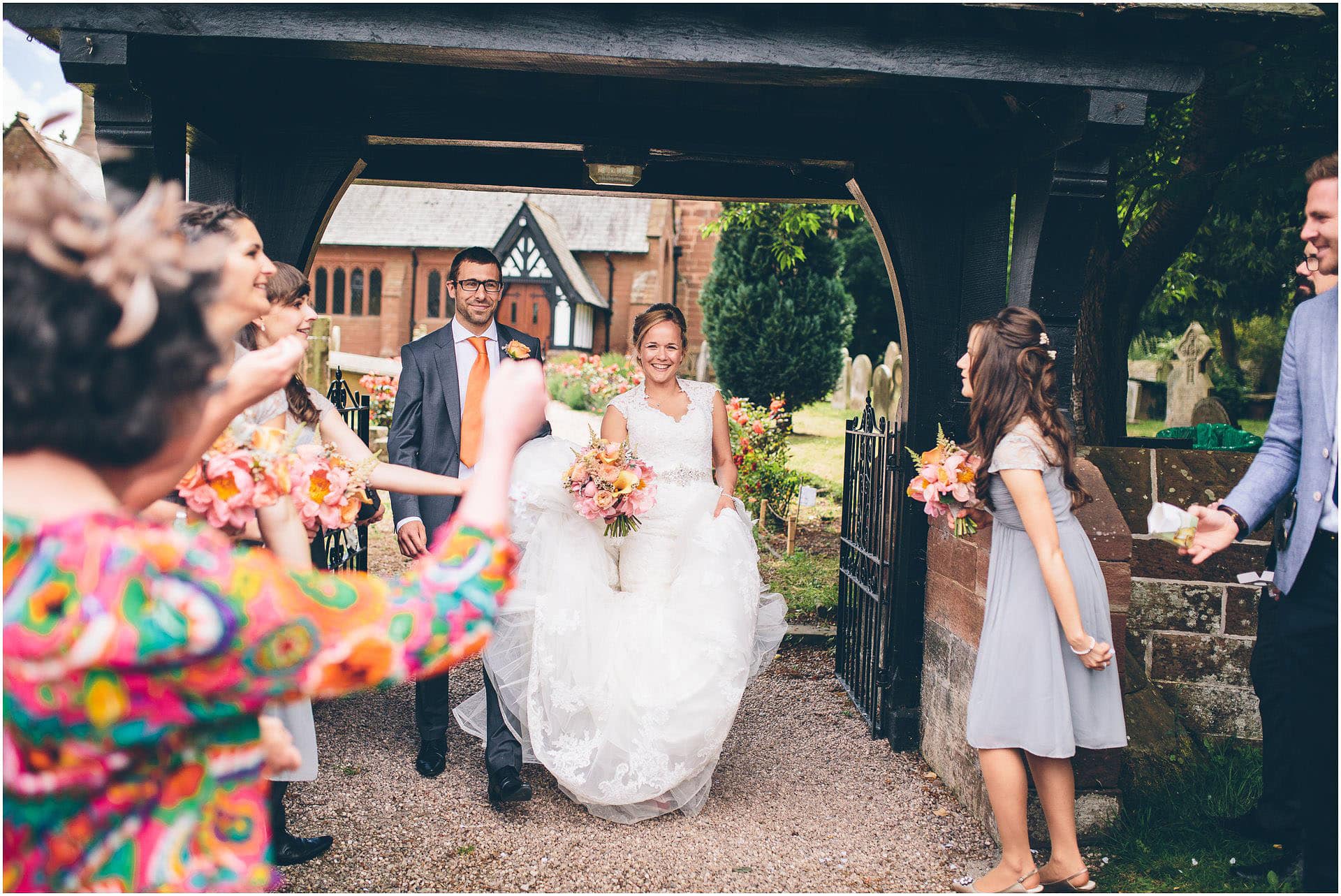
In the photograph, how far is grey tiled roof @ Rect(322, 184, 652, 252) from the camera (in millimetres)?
35750

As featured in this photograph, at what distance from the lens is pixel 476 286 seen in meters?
4.62

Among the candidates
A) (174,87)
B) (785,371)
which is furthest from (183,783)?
(785,371)

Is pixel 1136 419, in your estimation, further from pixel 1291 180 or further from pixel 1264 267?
pixel 1291 180

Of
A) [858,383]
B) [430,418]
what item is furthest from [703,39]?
[858,383]

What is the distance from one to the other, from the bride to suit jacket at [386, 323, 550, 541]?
44 cm

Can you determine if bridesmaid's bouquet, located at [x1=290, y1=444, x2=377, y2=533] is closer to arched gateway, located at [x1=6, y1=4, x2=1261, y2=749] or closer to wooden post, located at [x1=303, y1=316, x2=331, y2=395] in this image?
arched gateway, located at [x1=6, y1=4, x2=1261, y2=749]

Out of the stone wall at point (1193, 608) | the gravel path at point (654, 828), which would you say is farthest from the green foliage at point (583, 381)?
the stone wall at point (1193, 608)

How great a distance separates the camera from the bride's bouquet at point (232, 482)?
2.60 m

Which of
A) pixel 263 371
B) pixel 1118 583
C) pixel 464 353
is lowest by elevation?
pixel 1118 583

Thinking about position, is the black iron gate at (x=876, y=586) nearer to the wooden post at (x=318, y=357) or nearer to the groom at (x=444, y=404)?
the groom at (x=444, y=404)

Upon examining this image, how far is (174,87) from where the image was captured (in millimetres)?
3852

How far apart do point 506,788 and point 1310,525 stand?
322 cm

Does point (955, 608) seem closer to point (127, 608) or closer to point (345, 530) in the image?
point (345, 530)

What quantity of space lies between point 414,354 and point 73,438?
11.0ft
